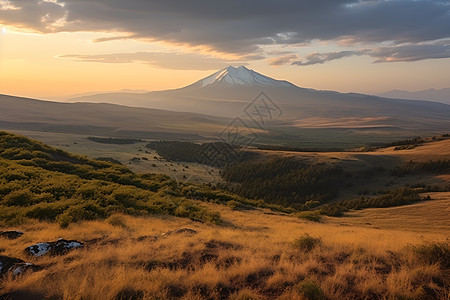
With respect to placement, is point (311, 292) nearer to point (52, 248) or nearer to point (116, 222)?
point (52, 248)

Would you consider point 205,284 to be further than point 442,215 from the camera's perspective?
No

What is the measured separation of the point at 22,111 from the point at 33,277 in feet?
→ 696

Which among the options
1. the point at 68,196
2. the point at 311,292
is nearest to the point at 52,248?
the point at 311,292

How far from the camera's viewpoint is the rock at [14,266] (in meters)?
6.39

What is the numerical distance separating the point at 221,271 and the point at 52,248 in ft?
16.3

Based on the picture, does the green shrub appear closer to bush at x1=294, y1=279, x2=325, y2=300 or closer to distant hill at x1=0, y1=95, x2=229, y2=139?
bush at x1=294, y1=279, x2=325, y2=300

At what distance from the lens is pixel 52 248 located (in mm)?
8445

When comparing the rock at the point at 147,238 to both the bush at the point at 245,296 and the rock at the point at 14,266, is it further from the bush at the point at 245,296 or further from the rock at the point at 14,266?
the bush at the point at 245,296

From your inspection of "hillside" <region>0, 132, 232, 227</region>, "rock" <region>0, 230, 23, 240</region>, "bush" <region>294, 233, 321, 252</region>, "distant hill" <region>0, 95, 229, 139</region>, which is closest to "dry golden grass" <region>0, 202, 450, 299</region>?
"bush" <region>294, 233, 321, 252</region>

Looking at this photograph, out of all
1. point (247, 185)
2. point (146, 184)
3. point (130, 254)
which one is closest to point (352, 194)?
point (247, 185)

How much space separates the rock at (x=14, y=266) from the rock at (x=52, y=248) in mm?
1058

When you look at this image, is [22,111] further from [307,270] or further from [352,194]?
[307,270]

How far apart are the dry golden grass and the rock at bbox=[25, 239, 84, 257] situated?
0.29m

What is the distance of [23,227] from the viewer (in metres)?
11.6
